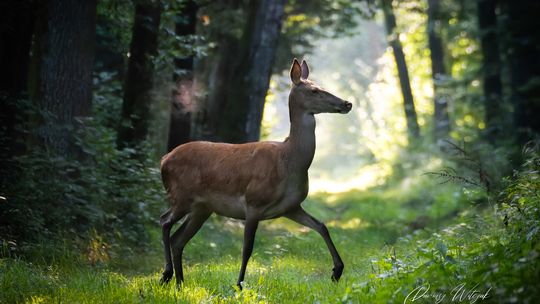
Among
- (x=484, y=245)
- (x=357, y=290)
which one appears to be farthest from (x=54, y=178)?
(x=484, y=245)

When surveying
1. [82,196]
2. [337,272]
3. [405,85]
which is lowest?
[337,272]

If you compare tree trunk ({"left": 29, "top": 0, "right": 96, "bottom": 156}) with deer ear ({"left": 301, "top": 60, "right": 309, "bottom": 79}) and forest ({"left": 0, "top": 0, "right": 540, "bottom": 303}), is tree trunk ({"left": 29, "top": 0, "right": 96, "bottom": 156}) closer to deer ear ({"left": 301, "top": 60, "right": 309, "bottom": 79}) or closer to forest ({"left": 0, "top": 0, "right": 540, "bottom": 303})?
forest ({"left": 0, "top": 0, "right": 540, "bottom": 303})

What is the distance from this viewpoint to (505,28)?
17125 mm

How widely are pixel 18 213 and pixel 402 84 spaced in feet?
75.0

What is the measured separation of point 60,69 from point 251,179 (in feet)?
13.1

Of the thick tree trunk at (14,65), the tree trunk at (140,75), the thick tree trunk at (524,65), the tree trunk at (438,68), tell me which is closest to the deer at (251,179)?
the thick tree trunk at (14,65)

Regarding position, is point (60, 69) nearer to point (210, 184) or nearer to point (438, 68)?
point (210, 184)

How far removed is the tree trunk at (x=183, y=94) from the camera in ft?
45.9

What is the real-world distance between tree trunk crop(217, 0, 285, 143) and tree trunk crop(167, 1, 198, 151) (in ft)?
4.39

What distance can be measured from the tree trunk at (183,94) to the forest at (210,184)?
28mm

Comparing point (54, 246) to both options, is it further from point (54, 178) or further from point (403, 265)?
point (403, 265)

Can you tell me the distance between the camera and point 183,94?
45.9ft

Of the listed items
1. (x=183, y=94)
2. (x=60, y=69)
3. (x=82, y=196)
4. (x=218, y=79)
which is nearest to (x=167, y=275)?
(x=82, y=196)

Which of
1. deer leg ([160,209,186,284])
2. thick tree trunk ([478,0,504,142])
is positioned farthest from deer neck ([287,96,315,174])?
thick tree trunk ([478,0,504,142])
